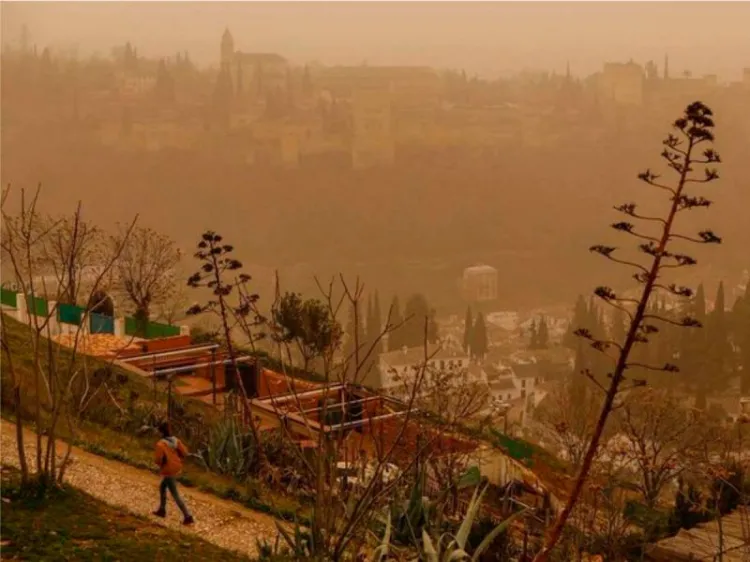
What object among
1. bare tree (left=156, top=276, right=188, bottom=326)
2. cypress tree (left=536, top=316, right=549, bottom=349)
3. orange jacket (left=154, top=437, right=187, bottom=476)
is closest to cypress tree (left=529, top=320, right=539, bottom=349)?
cypress tree (left=536, top=316, right=549, bottom=349)

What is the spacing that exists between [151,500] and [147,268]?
13.6 meters

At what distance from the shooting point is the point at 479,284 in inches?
2527

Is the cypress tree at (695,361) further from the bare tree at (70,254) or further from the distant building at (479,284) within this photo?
the bare tree at (70,254)

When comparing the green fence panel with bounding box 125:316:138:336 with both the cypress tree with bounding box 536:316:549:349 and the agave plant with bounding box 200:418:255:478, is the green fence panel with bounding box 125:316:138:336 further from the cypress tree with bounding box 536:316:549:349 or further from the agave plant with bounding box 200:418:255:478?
the cypress tree with bounding box 536:316:549:349

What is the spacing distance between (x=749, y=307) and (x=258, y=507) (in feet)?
139

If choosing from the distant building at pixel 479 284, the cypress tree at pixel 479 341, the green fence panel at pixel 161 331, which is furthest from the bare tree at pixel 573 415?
the distant building at pixel 479 284

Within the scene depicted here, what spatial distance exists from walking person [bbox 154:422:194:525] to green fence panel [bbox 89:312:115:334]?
10699 millimetres

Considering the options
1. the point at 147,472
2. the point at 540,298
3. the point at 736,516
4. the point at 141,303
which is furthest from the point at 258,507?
the point at 540,298

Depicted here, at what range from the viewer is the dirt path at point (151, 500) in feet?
21.9

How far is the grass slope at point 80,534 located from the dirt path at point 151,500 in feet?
0.95

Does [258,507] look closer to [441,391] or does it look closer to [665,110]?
[441,391]

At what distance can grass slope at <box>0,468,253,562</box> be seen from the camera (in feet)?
17.5

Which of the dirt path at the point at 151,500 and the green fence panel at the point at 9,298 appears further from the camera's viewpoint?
the green fence panel at the point at 9,298

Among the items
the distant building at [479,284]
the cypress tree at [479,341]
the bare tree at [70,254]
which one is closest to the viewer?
the bare tree at [70,254]
